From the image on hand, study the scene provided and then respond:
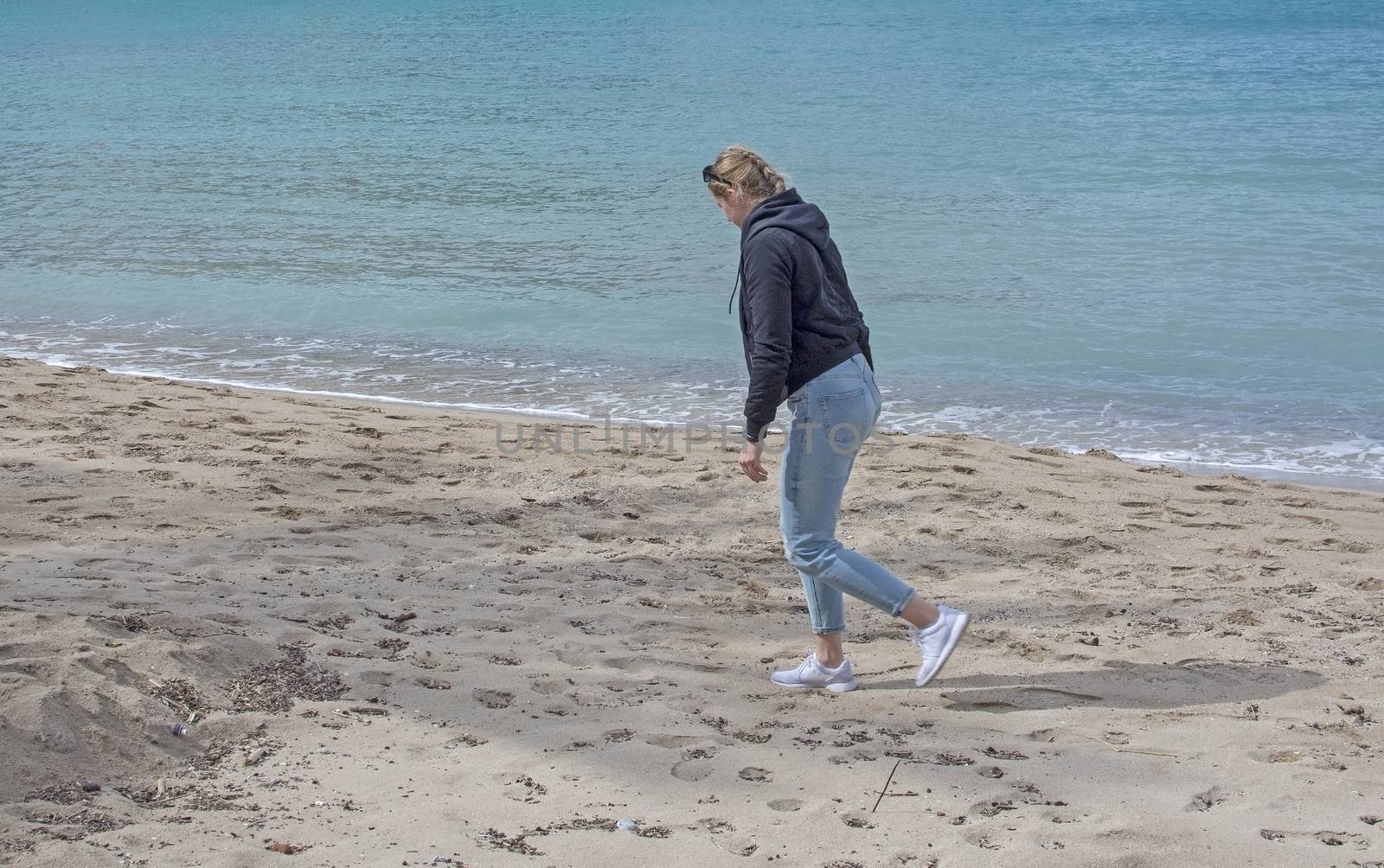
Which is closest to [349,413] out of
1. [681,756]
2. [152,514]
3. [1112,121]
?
[152,514]

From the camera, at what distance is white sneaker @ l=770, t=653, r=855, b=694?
4.14 meters

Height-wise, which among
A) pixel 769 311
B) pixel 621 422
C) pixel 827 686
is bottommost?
pixel 621 422

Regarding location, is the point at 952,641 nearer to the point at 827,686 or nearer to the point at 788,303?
the point at 827,686

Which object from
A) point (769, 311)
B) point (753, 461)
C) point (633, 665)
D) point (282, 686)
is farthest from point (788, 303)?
point (282, 686)

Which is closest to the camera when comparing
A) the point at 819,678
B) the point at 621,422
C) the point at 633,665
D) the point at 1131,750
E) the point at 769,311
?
the point at 1131,750

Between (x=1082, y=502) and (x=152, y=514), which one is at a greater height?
(x=152, y=514)

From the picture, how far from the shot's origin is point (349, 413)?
→ 8.21m

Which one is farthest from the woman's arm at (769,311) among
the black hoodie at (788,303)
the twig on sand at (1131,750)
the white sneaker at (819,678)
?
the twig on sand at (1131,750)

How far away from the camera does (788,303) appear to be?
374 centimetres

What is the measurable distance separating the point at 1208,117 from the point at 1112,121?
1707mm

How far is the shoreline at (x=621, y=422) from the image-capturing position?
304 inches

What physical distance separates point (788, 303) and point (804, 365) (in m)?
0.22

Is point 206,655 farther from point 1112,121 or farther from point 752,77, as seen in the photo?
point 752,77

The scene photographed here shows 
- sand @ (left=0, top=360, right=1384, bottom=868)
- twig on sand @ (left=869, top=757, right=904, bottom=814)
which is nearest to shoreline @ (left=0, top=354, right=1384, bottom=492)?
sand @ (left=0, top=360, right=1384, bottom=868)
